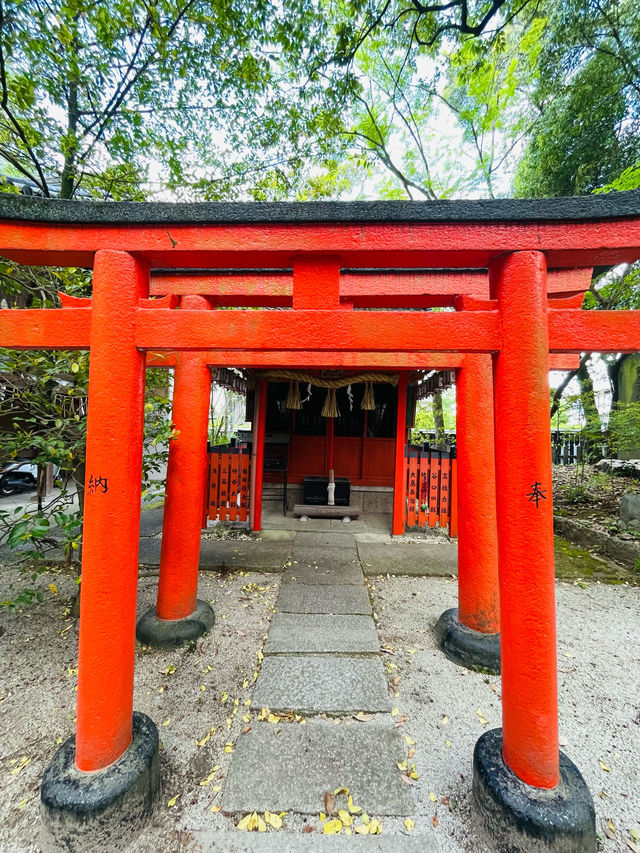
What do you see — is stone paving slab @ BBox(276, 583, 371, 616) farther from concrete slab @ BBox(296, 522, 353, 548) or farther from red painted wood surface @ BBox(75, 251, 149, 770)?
red painted wood surface @ BBox(75, 251, 149, 770)

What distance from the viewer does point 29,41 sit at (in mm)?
3834

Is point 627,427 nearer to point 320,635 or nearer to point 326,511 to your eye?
point 326,511

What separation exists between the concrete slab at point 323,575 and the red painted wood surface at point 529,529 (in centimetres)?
276

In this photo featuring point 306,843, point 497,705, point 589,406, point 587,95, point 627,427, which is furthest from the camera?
point 589,406

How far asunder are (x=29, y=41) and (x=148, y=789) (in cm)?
701

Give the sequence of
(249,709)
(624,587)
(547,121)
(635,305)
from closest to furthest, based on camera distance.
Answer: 1. (249,709)
2. (624,587)
3. (635,305)
4. (547,121)

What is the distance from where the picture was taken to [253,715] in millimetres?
2396

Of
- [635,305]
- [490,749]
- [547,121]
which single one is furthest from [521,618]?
[547,121]

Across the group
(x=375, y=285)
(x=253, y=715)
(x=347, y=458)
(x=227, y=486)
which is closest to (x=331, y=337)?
(x=375, y=285)

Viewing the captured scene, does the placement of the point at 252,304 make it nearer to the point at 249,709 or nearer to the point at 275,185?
the point at 249,709

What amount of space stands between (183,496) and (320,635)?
1.88 metres

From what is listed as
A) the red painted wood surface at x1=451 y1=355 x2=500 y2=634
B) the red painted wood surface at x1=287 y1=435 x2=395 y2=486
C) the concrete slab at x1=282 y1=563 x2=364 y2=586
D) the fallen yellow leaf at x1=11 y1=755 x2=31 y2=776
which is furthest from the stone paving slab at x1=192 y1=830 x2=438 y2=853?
the red painted wood surface at x1=287 y1=435 x2=395 y2=486

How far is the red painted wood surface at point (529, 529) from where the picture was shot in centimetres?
167

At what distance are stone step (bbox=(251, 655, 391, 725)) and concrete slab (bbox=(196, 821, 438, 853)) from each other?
0.67m
